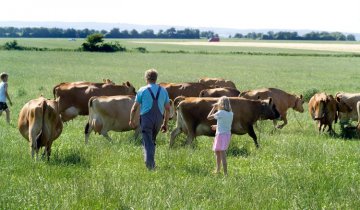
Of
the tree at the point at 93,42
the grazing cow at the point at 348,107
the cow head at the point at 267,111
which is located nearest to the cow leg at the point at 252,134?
the cow head at the point at 267,111

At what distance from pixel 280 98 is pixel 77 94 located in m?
7.03

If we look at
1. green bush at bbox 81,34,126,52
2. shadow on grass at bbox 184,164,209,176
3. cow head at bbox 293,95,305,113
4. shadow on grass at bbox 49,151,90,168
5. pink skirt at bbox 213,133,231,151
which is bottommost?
green bush at bbox 81,34,126,52

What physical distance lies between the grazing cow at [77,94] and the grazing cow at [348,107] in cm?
667

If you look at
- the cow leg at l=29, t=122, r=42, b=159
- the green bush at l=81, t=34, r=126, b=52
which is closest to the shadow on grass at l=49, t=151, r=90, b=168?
the cow leg at l=29, t=122, r=42, b=159

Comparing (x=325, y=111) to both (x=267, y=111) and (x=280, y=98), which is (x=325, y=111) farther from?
(x=267, y=111)

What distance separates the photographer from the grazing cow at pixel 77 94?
57.7ft

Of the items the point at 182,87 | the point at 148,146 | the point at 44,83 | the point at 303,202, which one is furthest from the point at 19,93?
the point at 303,202

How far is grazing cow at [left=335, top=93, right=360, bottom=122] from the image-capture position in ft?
59.3

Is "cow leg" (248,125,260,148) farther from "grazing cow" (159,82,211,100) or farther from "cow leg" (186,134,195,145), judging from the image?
"grazing cow" (159,82,211,100)

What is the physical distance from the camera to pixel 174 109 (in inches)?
654

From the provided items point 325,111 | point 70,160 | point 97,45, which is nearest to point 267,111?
point 325,111

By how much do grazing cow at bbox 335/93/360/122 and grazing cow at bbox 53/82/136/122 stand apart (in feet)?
21.9

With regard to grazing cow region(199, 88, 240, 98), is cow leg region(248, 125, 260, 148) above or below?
below

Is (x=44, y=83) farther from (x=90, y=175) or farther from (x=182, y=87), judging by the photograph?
(x=90, y=175)
